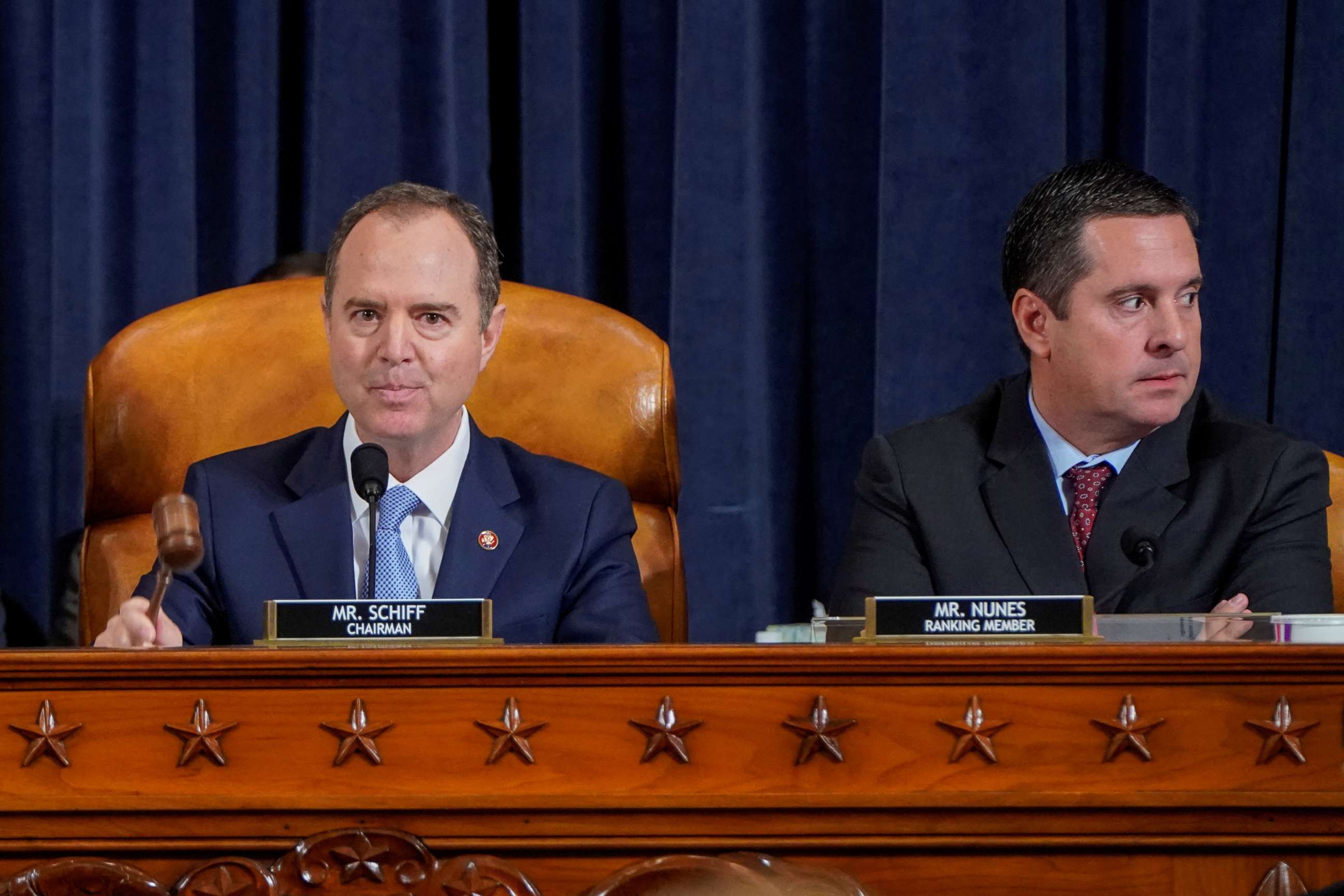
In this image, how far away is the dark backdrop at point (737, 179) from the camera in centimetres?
293

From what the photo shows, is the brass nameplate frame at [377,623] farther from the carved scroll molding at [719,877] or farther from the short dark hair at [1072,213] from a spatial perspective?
the short dark hair at [1072,213]

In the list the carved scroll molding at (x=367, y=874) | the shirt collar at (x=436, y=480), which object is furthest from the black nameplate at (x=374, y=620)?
the shirt collar at (x=436, y=480)

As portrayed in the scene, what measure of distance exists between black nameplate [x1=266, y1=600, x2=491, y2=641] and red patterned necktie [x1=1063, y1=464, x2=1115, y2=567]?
974mm

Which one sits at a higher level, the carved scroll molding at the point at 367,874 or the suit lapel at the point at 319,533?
the suit lapel at the point at 319,533

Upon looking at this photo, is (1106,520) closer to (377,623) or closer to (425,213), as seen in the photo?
(425,213)

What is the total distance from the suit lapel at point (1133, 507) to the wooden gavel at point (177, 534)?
116 centimetres

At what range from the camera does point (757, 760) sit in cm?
134

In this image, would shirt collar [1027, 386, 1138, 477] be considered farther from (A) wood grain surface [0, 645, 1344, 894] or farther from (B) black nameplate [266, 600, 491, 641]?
(B) black nameplate [266, 600, 491, 641]

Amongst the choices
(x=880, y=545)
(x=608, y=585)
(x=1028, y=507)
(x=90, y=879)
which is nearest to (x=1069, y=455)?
(x=1028, y=507)

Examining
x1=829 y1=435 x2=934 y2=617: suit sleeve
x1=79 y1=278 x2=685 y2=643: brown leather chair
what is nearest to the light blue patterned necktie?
x1=79 y1=278 x2=685 y2=643: brown leather chair

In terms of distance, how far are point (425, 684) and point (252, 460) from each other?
0.92m

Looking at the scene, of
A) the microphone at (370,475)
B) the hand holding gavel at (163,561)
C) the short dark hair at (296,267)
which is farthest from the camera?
the short dark hair at (296,267)

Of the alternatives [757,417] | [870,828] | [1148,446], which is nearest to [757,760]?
[870,828]

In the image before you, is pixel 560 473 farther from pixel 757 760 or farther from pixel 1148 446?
pixel 757 760
